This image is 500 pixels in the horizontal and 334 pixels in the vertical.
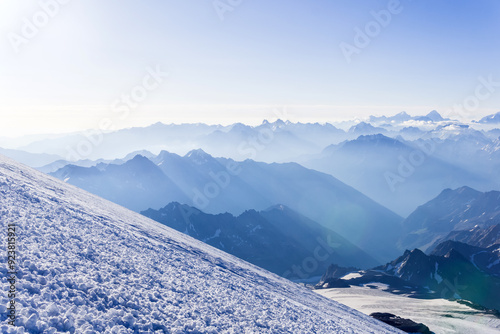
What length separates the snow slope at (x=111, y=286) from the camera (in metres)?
12.0

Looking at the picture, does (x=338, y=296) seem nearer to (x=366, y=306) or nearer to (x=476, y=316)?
(x=366, y=306)

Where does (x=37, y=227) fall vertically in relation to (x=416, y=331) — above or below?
above

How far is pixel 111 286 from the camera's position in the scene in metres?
14.9

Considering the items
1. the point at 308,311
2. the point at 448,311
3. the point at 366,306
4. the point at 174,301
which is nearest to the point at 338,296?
the point at 366,306

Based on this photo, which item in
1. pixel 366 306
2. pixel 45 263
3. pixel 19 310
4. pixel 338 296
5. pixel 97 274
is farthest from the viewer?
pixel 338 296

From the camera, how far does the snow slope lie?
12.0 m

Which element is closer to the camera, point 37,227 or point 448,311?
point 37,227

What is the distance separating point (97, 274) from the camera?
609 inches

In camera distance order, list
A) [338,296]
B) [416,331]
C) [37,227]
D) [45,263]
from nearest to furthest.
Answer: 1. [45,263]
2. [37,227]
3. [416,331]
4. [338,296]

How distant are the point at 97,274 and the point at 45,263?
236 centimetres

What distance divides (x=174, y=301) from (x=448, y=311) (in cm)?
11931

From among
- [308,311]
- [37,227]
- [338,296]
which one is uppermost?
[37,227]

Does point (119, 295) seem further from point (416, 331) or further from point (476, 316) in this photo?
point (476, 316)

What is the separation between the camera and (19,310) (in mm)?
10719
